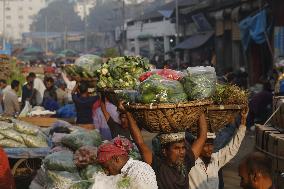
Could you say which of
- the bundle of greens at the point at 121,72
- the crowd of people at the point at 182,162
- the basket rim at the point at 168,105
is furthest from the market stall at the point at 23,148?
the basket rim at the point at 168,105

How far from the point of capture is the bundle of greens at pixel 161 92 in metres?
4.09

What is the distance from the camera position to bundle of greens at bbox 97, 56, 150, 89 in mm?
6202

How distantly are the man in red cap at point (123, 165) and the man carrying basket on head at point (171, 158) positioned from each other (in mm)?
243

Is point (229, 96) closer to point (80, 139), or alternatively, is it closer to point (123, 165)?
point (123, 165)

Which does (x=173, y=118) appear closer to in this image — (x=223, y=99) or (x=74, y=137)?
(x=223, y=99)

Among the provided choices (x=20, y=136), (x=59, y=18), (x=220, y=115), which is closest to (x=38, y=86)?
(x=20, y=136)

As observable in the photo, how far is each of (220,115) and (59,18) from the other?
137310 mm

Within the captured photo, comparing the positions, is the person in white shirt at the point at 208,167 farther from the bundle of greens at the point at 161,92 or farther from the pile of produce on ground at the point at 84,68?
the pile of produce on ground at the point at 84,68

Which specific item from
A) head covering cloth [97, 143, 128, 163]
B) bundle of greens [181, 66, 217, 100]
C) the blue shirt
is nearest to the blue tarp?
the blue shirt

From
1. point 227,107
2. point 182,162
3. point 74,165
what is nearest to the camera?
point 182,162

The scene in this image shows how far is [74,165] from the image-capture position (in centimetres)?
552

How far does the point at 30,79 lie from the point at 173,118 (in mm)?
10659

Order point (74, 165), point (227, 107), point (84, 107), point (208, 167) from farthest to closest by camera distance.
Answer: point (84, 107) < point (74, 165) < point (208, 167) < point (227, 107)

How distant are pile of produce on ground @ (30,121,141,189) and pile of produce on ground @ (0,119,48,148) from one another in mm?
778
